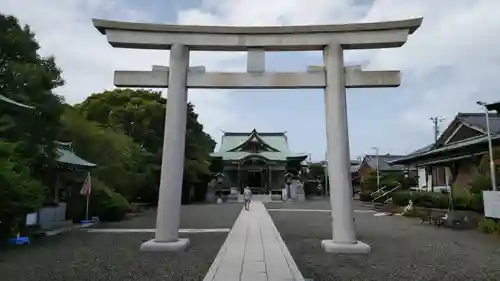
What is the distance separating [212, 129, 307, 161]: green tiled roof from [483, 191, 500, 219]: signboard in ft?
106

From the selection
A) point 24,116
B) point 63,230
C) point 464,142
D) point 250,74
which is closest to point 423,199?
point 464,142

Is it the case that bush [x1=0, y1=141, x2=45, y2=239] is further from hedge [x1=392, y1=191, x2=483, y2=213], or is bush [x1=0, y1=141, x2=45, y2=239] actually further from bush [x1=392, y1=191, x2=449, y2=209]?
bush [x1=392, y1=191, x2=449, y2=209]

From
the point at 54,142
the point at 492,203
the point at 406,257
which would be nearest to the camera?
the point at 406,257

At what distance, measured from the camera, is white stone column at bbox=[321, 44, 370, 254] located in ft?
36.1

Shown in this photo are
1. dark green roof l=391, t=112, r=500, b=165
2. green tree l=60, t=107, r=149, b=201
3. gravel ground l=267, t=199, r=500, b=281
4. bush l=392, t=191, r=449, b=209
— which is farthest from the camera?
green tree l=60, t=107, r=149, b=201

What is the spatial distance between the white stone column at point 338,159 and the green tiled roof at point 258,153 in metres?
35.9

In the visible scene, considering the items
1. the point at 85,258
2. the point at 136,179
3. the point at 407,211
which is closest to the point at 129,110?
the point at 136,179

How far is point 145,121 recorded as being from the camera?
119 ft

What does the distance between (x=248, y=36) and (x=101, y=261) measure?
7121 mm

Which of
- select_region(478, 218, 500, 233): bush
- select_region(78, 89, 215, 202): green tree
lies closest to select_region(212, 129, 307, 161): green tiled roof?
select_region(78, 89, 215, 202): green tree

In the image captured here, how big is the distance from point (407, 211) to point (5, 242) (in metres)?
20.9

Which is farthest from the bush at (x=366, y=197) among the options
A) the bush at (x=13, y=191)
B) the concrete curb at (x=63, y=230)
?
the bush at (x=13, y=191)

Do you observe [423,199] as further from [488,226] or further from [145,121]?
[145,121]

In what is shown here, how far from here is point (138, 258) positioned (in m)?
10.0
